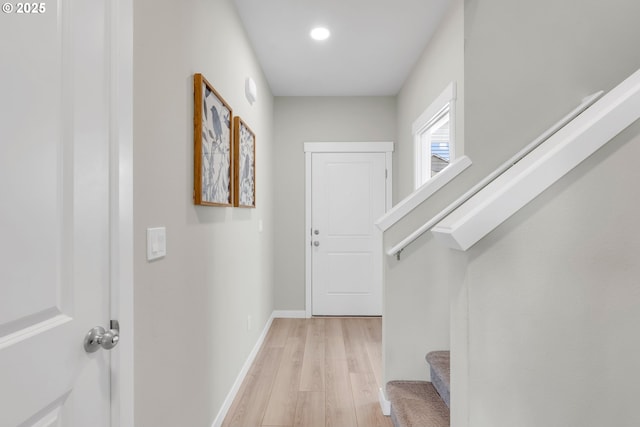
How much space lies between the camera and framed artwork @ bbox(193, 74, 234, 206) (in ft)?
5.45

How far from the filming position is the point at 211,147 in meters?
1.86

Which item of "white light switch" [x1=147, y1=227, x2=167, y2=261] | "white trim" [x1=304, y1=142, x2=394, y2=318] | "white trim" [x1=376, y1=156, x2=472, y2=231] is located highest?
"white trim" [x1=304, y1=142, x2=394, y2=318]

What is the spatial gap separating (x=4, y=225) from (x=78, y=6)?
1.81 feet

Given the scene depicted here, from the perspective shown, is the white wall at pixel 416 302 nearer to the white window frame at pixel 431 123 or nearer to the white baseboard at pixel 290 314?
the white window frame at pixel 431 123

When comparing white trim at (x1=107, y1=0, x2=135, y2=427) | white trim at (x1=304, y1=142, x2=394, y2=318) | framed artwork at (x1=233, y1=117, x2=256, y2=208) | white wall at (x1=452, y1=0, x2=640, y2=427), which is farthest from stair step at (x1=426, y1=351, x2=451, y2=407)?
white trim at (x1=304, y1=142, x2=394, y2=318)

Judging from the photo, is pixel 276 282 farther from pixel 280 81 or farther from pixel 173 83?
pixel 173 83

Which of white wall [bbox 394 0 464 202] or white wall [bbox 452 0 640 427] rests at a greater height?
white wall [bbox 394 0 464 202]

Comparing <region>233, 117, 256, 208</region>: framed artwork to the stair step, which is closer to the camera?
the stair step

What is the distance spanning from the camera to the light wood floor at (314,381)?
2.11 meters

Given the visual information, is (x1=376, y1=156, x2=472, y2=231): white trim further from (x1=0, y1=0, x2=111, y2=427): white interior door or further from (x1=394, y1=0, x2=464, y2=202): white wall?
(x1=0, y1=0, x2=111, y2=427): white interior door

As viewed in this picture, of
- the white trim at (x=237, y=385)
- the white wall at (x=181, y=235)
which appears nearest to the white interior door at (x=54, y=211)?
the white wall at (x=181, y=235)

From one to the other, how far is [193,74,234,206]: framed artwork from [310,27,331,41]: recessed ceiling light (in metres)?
1.11

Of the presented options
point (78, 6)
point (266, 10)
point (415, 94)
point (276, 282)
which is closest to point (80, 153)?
point (78, 6)

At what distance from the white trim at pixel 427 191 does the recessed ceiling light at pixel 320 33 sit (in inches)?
59.5
